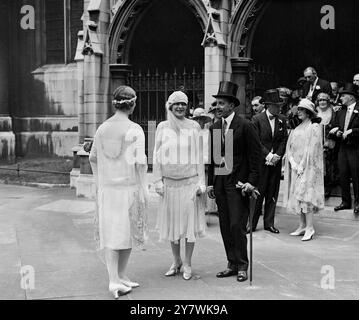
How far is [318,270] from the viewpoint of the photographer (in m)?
6.49

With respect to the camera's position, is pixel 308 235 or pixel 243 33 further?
pixel 243 33

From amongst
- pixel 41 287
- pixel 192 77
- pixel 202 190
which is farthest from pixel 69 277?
pixel 192 77

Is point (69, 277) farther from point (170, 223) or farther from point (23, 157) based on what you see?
point (23, 157)

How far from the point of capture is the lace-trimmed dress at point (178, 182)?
19.9 ft

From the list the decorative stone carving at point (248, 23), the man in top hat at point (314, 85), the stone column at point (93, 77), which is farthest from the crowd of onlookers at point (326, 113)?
the stone column at point (93, 77)

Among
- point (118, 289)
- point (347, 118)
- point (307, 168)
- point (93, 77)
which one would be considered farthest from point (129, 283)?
point (93, 77)

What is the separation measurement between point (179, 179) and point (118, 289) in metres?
1.35

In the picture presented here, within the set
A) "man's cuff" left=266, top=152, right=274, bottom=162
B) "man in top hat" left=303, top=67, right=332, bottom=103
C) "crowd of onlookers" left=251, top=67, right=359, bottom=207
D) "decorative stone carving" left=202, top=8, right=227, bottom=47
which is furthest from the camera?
"decorative stone carving" left=202, top=8, right=227, bottom=47

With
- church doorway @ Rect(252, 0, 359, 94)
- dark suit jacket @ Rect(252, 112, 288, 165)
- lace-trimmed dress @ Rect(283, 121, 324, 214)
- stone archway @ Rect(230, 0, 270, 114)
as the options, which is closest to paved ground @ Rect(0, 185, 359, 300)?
lace-trimmed dress @ Rect(283, 121, 324, 214)

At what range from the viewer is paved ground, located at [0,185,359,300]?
566 cm

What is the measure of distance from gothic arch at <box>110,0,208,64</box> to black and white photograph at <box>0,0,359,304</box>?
0.03m

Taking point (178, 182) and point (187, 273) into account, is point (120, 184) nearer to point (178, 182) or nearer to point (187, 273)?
point (178, 182)

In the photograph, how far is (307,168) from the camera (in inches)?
329

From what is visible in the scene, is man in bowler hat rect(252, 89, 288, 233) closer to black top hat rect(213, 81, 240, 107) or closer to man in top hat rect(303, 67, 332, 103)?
man in top hat rect(303, 67, 332, 103)
